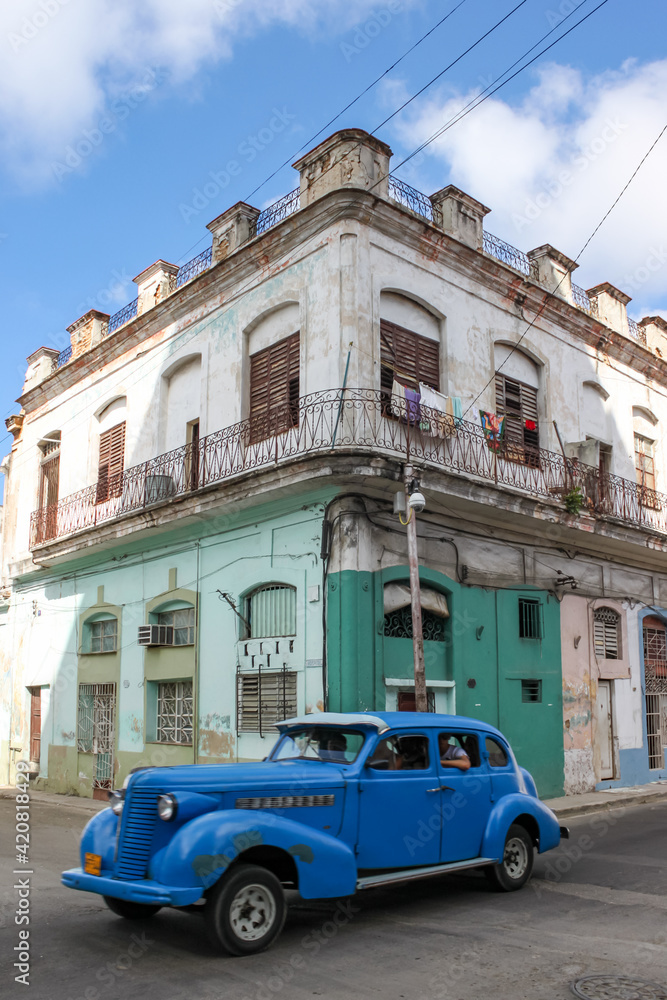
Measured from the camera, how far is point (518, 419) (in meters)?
16.2

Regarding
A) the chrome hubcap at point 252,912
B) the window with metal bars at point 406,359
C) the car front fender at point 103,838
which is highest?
the window with metal bars at point 406,359

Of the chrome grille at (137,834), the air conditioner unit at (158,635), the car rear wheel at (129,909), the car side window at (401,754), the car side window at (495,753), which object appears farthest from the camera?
the air conditioner unit at (158,635)

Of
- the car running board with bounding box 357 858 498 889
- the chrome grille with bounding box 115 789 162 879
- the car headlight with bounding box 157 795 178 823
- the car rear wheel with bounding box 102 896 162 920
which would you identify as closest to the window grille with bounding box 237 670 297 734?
the car running board with bounding box 357 858 498 889

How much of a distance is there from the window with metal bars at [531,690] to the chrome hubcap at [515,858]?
7.07 metres

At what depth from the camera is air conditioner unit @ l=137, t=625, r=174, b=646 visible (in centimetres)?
1566

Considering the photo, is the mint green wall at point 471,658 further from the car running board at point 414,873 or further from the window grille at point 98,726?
the window grille at point 98,726

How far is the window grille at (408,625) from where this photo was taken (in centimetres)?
1321

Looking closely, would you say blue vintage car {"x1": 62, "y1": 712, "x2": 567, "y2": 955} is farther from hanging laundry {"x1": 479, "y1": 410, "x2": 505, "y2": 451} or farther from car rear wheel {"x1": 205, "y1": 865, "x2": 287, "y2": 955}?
hanging laundry {"x1": 479, "y1": 410, "x2": 505, "y2": 451}

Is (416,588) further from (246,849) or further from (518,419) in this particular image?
(246,849)

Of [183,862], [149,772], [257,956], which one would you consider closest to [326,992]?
[257,956]

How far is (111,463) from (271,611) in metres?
6.70

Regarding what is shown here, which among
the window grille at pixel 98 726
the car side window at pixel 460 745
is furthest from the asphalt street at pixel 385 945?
the window grille at pixel 98 726

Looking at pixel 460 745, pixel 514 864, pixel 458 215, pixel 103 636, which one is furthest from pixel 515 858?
pixel 103 636

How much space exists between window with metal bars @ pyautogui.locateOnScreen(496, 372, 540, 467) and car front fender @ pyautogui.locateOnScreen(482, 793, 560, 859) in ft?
26.1
